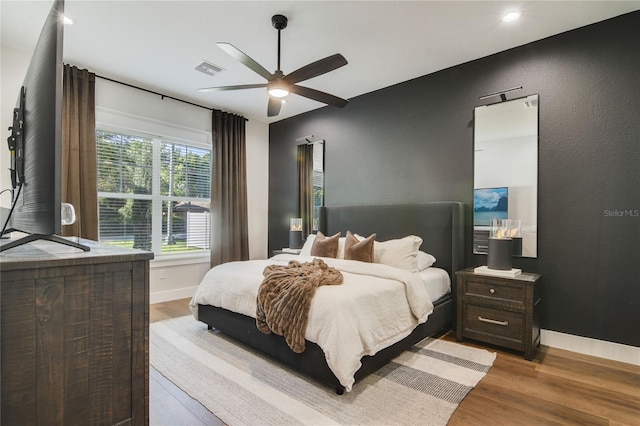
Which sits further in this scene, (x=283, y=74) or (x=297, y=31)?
(x=297, y=31)

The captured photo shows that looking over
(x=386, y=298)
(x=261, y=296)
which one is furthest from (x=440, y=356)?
(x=261, y=296)

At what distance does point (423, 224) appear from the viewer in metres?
3.71

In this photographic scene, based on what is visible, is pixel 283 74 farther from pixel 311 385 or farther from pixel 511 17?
pixel 311 385

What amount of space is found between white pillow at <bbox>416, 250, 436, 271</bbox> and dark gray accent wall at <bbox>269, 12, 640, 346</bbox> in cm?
40

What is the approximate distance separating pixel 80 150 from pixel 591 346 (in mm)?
5573

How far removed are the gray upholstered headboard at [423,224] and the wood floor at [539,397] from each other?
3.59ft

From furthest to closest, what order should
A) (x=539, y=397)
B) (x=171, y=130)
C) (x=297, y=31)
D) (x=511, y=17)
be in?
(x=171, y=130), (x=297, y=31), (x=511, y=17), (x=539, y=397)

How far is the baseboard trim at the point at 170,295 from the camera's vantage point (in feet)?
14.4

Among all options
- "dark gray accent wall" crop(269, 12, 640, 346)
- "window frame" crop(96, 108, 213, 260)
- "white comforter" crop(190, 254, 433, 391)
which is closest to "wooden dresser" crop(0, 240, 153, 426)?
"white comforter" crop(190, 254, 433, 391)

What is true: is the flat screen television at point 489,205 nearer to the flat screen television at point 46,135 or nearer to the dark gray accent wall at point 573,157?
the dark gray accent wall at point 573,157

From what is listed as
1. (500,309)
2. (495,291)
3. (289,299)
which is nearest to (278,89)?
(289,299)

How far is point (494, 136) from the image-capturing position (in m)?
3.37

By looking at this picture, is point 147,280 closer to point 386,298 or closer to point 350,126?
point 386,298

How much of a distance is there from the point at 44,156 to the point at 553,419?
2.74 meters
